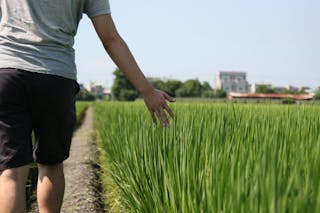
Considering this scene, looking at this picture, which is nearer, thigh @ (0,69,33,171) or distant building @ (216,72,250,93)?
thigh @ (0,69,33,171)

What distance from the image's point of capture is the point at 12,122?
161 centimetres

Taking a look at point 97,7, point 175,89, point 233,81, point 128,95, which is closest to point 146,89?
point 97,7

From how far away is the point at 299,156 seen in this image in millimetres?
1333

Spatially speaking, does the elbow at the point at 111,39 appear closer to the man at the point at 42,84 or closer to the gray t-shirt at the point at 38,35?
the man at the point at 42,84

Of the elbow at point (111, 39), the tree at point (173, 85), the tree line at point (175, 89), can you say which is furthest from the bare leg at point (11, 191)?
the tree at point (173, 85)

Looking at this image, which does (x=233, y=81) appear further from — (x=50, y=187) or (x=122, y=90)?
(x=50, y=187)

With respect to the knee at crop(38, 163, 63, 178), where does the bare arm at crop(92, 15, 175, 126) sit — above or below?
above

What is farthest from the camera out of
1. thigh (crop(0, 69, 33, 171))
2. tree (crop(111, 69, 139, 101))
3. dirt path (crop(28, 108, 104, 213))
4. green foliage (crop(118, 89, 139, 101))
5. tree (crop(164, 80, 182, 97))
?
tree (crop(164, 80, 182, 97))

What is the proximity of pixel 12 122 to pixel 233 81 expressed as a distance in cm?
15118

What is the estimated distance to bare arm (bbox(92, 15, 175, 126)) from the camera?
182cm

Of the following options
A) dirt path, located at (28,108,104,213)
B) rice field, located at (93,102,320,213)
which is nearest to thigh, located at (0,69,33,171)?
rice field, located at (93,102,320,213)

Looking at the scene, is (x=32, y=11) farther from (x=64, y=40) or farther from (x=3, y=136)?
(x=3, y=136)

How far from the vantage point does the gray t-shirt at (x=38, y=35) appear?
5.42 feet

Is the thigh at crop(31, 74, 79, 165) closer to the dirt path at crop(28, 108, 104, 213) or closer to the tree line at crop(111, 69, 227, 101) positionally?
the dirt path at crop(28, 108, 104, 213)
